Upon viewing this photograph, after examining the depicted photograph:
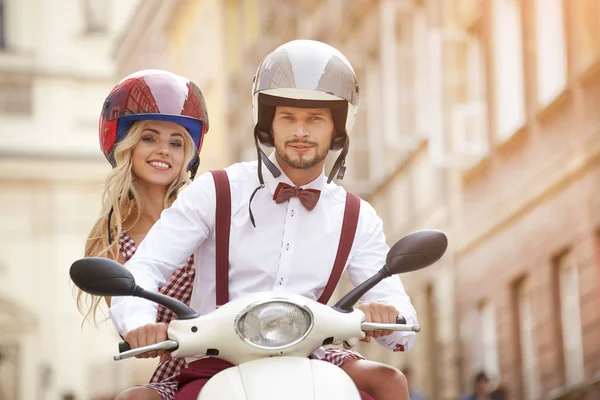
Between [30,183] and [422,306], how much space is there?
995 inches

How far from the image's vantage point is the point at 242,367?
427cm

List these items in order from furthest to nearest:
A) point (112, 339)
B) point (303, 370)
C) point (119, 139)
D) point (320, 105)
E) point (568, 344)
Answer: point (112, 339)
point (568, 344)
point (119, 139)
point (320, 105)
point (303, 370)

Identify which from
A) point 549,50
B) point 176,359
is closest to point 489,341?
point 549,50

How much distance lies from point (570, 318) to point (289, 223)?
11.8m

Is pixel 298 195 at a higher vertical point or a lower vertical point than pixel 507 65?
lower

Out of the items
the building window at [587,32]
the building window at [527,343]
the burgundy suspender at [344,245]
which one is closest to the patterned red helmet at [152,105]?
the burgundy suspender at [344,245]

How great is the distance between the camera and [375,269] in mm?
4953

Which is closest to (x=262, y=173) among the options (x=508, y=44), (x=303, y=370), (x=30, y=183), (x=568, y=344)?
(x=303, y=370)

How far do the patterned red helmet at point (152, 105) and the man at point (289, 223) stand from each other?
69cm

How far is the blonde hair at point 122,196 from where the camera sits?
18.5 ft

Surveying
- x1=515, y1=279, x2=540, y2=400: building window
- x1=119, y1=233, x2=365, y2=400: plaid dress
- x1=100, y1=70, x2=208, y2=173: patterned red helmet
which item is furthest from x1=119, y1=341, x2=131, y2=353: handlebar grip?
x1=515, y1=279, x2=540, y2=400: building window

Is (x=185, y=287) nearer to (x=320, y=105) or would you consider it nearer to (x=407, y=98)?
(x=320, y=105)

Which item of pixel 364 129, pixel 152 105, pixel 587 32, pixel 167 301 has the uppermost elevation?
pixel 364 129

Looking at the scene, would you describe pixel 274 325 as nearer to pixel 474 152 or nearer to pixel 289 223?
pixel 289 223
